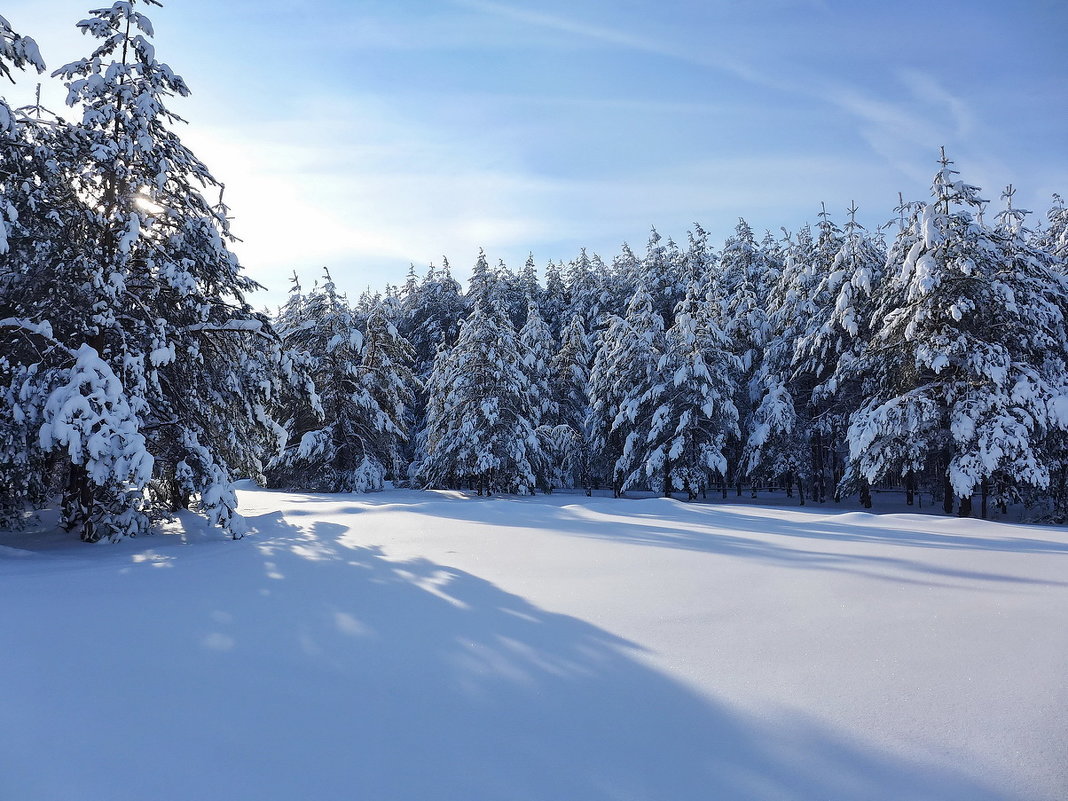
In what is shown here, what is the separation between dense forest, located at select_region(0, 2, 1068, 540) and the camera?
26.8 feet

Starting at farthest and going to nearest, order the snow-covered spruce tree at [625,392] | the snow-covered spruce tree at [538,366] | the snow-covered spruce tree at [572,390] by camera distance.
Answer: the snow-covered spruce tree at [572,390] < the snow-covered spruce tree at [538,366] < the snow-covered spruce tree at [625,392]

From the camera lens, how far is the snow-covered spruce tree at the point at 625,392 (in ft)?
82.4

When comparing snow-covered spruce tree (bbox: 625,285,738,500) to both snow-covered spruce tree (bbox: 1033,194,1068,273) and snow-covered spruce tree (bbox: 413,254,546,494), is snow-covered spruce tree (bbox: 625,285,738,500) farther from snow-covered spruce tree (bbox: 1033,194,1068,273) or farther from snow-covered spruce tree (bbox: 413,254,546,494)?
snow-covered spruce tree (bbox: 1033,194,1068,273)

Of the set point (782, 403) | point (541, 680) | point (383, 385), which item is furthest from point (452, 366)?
point (541, 680)

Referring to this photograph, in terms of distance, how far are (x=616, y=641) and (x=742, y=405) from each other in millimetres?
24917

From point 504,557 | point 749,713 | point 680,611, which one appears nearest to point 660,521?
point 504,557

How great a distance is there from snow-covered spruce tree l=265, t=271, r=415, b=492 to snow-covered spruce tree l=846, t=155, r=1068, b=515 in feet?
57.0

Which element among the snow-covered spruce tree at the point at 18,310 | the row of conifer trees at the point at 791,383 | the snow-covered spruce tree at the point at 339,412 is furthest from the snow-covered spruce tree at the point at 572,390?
the snow-covered spruce tree at the point at 18,310

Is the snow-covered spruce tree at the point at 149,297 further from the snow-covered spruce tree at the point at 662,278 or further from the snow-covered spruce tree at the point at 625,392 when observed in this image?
the snow-covered spruce tree at the point at 662,278

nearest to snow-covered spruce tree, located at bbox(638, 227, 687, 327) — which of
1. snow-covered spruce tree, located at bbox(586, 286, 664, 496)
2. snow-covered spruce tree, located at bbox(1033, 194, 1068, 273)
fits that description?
snow-covered spruce tree, located at bbox(586, 286, 664, 496)

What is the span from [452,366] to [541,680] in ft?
70.0

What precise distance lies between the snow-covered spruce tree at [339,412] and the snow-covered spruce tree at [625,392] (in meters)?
9.32

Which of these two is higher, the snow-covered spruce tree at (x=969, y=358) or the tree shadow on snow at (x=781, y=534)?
the snow-covered spruce tree at (x=969, y=358)

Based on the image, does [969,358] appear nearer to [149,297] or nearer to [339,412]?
[149,297]
